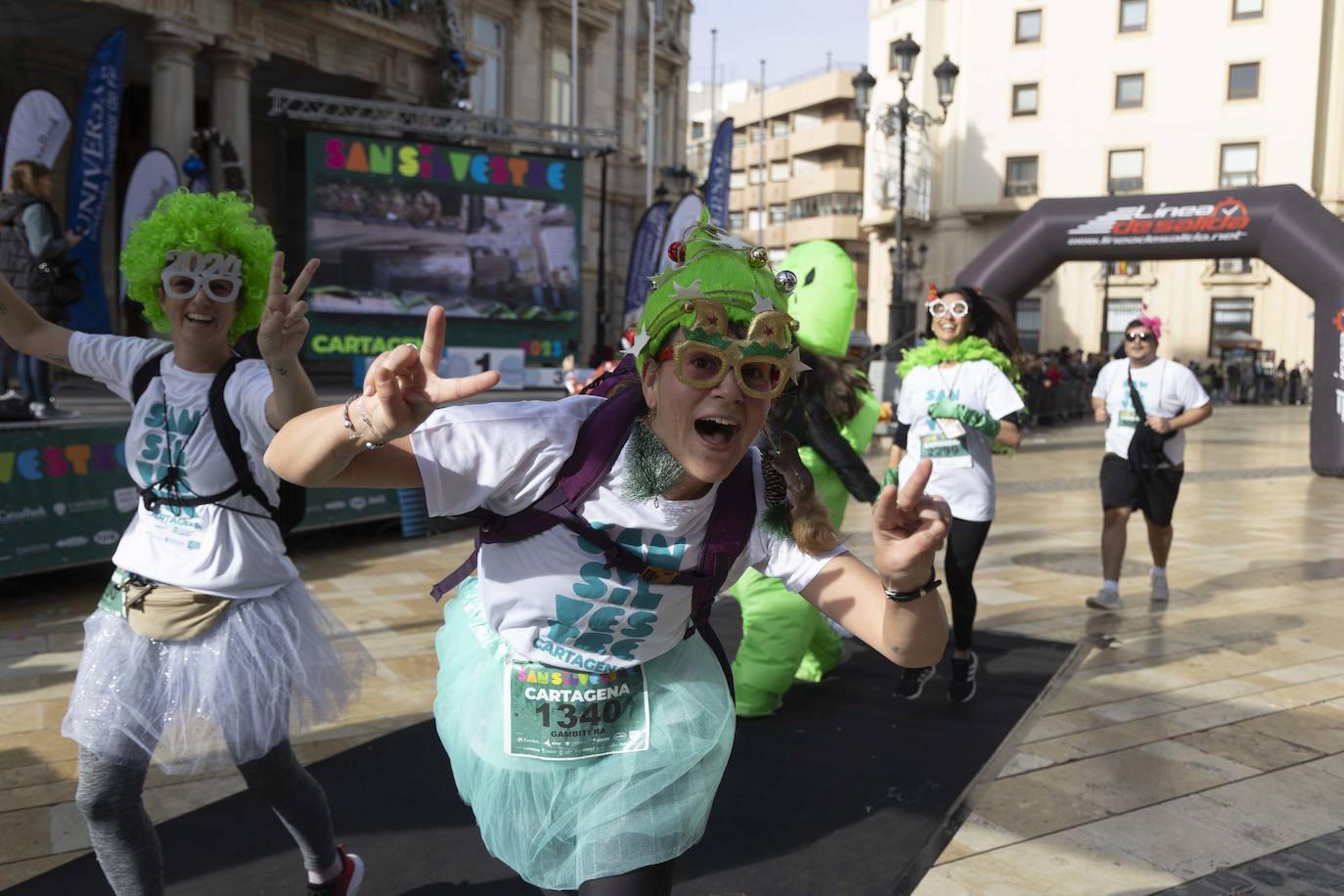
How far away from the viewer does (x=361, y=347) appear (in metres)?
20.2

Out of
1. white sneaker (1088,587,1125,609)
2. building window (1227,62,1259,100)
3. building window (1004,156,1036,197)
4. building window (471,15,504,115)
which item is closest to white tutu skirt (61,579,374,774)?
white sneaker (1088,587,1125,609)

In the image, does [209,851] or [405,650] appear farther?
[405,650]

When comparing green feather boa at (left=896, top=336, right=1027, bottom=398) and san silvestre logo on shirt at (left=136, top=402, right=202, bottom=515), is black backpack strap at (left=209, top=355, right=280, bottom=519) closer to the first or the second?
san silvestre logo on shirt at (left=136, top=402, right=202, bottom=515)

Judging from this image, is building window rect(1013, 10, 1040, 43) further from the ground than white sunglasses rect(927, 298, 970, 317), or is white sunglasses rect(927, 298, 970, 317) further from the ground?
building window rect(1013, 10, 1040, 43)

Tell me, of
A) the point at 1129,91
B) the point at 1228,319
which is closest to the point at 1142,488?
the point at 1228,319

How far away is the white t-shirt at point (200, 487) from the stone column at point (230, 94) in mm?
16752

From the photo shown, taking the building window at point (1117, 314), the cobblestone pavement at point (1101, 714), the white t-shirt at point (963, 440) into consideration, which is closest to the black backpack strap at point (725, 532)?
the cobblestone pavement at point (1101, 714)

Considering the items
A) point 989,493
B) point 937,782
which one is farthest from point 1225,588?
point 937,782

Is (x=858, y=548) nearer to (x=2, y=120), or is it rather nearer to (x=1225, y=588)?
(x=1225, y=588)

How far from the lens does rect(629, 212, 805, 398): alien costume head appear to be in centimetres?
198

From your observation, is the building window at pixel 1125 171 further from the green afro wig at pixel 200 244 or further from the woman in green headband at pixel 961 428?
the green afro wig at pixel 200 244

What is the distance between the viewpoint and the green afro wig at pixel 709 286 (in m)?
2.03

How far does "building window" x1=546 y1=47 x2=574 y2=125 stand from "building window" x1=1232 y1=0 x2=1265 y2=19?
2575 centimetres

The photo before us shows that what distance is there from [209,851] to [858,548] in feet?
22.0
